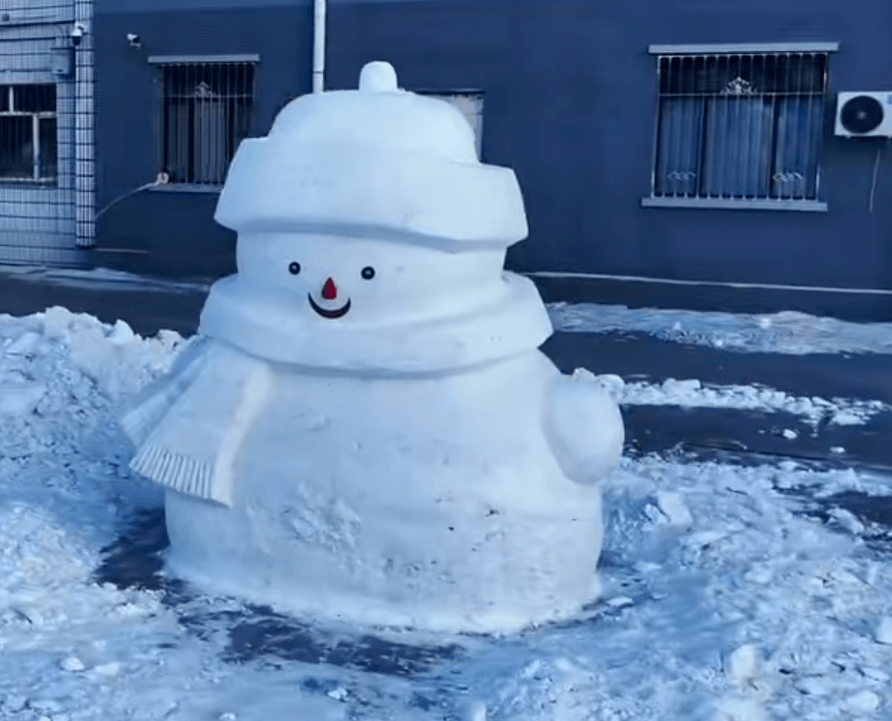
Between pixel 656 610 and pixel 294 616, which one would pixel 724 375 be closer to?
pixel 656 610

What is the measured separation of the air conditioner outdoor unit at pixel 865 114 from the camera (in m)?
12.3

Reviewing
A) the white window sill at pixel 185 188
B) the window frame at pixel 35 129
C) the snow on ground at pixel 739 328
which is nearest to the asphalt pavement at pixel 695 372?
the snow on ground at pixel 739 328

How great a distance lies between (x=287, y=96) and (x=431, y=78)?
1.75 metres

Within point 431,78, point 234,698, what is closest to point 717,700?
point 234,698

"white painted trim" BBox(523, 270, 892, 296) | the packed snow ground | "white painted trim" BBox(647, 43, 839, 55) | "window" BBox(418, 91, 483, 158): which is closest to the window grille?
"window" BBox(418, 91, 483, 158)

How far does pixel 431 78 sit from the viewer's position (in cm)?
1393

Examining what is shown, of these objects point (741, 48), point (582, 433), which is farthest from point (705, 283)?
point (582, 433)

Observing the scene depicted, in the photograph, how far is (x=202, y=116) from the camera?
1514 cm

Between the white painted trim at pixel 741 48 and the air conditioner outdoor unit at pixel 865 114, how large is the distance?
540mm

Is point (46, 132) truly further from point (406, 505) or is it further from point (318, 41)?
point (406, 505)

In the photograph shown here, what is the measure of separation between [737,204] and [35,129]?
876 cm

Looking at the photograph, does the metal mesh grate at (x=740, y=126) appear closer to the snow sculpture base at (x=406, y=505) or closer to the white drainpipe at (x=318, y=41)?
the white drainpipe at (x=318, y=41)

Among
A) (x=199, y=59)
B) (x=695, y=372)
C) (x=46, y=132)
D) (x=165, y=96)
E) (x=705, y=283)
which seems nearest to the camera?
(x=695, y=372)

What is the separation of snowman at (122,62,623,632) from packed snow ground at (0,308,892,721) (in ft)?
0.62
